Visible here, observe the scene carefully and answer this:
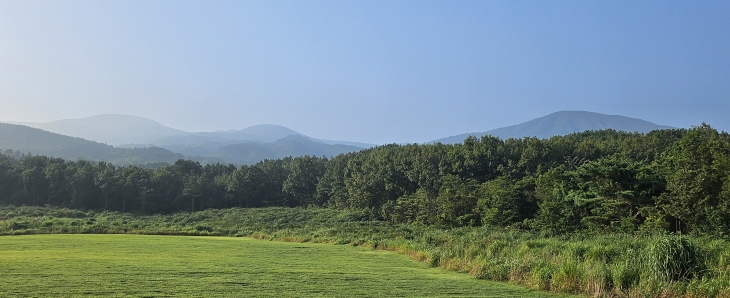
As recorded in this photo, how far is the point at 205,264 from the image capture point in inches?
534

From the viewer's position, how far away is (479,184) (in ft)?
174

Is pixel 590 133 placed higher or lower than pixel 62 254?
higher

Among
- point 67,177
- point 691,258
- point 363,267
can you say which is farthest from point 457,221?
point 67,177

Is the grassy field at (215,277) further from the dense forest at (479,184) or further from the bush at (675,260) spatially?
the dense forest at (479,184)

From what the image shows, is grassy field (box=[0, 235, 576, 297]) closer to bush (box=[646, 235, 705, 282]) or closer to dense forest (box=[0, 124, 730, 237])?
bush (box=[646, 235, 705, 282])

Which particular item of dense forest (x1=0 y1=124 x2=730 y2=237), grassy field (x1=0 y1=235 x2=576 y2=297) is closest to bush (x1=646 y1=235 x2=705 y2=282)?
grassy field (x1=0 y1=235 x2=576 y2=297)

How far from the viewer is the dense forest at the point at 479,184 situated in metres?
27.9

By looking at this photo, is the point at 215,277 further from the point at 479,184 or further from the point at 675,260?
the point at 479,184

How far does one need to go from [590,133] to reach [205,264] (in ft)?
243

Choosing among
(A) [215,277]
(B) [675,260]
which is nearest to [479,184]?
(B) [675,260]

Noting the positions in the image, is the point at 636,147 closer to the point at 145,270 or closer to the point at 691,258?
the point at 691,258

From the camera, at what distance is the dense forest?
2786cm

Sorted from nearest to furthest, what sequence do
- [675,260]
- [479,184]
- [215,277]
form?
[675,260]
[215,277]
[479,184]

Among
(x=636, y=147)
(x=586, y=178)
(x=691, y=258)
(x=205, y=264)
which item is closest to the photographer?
(x=691, y=258)
